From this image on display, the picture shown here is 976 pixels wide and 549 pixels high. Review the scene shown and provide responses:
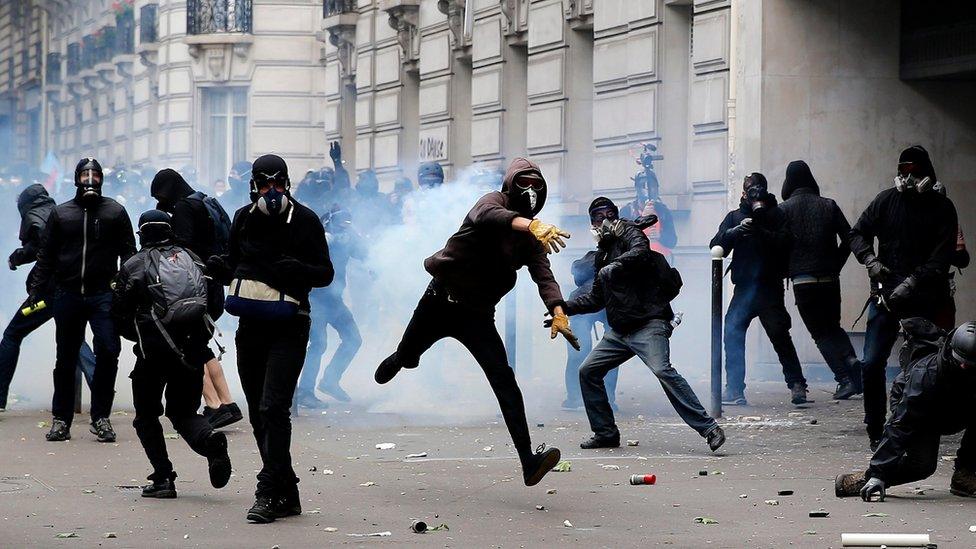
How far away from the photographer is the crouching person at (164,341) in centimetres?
877

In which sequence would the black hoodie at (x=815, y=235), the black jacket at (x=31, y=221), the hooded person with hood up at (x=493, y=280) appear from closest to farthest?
the hooded person with hood up at (x=493, y=280) → the black jacket at (x=31, y=221) → the black hoodie at (x=815, y=235)

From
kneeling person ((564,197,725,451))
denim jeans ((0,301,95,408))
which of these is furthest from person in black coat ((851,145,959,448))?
denim jeans ((0,301,95,408))

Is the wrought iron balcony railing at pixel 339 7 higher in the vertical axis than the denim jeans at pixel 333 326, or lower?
higher

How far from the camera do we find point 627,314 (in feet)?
35.1

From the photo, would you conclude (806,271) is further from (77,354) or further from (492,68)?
(492,68)

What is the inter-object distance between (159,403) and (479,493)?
1.66m

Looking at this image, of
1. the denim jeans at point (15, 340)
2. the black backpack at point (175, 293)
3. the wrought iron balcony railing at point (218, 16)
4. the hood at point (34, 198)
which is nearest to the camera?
the black backpack at point (175, 293)

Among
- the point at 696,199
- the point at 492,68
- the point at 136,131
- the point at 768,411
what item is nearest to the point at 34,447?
the point at 768,411

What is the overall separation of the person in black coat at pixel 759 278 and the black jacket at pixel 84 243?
4.59m

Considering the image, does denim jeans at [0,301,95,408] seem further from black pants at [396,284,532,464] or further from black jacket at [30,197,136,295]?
black pants at [396,284,532,464]

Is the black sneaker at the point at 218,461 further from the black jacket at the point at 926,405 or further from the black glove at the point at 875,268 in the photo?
the black glove at the point at 875,268

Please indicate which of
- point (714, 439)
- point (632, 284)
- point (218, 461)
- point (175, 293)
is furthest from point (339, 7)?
point (218, 461)

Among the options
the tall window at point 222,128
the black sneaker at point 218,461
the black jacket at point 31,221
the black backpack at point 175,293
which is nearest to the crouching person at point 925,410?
the black sneaker at point 218,461

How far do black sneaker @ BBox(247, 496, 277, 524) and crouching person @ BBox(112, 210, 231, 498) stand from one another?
0.71 meters
